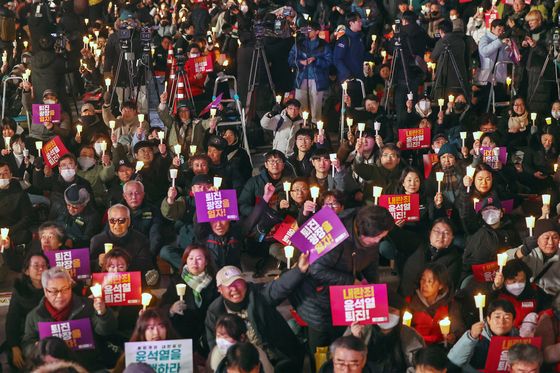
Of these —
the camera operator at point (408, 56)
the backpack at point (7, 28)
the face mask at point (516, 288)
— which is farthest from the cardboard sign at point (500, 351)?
the backpack at point (7, 28)

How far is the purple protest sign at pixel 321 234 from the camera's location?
8203 millimetres

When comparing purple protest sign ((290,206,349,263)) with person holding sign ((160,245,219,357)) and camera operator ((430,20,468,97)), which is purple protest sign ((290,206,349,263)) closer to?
person holding sign ((160,245,219,357))

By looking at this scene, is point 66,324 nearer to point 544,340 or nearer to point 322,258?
point 322,258

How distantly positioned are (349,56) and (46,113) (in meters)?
4.40

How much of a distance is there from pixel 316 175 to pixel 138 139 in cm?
239

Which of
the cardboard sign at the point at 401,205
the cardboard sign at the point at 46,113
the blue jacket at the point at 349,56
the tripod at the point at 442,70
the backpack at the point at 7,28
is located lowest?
the cardboard sign at the point at 401,205

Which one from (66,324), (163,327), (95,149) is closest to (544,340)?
(163,327)

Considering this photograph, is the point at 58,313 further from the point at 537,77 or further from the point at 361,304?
the point at 537,77

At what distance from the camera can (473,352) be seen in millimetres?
8047

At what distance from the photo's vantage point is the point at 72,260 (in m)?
9.20

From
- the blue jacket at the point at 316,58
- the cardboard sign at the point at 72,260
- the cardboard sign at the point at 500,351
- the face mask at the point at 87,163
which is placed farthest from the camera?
the blue jacket at the point at 316,58

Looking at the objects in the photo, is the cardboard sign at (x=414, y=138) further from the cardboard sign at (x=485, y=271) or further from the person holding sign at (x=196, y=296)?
the person holding sign at (x=196, y=296)

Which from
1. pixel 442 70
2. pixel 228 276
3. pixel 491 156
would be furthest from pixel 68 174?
pixel 442 70

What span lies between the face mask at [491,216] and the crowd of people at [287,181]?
1 cm
